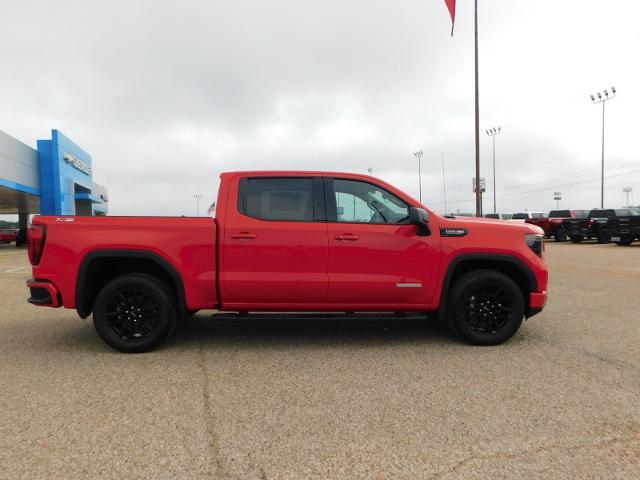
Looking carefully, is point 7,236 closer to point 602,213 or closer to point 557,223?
point 557,223

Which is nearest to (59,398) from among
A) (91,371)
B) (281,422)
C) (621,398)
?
(91,371)

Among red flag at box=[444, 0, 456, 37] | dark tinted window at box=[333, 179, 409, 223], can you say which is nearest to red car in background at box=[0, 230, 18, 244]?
red flag at box=[444, 0, 456, 37]

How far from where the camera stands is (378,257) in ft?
14.1

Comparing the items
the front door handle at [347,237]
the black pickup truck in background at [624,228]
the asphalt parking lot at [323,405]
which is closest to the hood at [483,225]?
→ the front door handle at [347,237]

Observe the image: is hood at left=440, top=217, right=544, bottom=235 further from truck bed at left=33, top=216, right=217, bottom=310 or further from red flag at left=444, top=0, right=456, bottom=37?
red flag at left=444, top=0, right=456, bottom=37

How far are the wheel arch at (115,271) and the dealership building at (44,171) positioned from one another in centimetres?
2944

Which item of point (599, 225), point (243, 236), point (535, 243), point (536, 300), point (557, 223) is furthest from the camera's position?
point (557, 223)

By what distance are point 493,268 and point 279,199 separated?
247 centimetres

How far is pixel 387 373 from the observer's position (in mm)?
3674

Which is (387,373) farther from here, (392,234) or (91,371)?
(91,371)

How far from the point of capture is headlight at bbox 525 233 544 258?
14.9 feet

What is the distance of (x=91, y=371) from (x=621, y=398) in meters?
4.33

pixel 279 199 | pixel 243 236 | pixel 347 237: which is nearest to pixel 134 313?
pixel 243 236

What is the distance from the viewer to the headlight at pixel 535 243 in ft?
14.9
